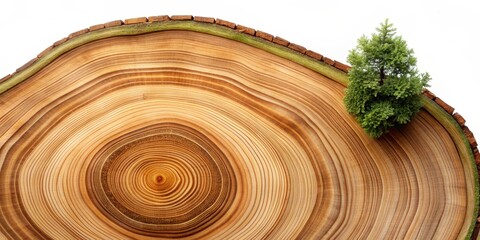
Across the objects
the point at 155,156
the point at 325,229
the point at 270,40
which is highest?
the point at 270,40

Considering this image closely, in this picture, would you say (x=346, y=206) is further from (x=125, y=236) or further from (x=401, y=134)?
(x=125, y=236)

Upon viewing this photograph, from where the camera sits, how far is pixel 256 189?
3.94 ft

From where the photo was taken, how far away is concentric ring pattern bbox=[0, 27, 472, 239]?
1.18m

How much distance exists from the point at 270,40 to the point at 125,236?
0.48 m

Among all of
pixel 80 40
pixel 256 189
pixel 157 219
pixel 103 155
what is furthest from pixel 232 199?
pixel 80 40

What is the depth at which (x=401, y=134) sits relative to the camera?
46.8 inches

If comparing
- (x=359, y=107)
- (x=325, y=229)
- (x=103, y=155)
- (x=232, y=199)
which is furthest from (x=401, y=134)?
(x=103, y=155)

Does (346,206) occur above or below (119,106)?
below

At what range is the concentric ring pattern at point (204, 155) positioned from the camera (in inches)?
46.6

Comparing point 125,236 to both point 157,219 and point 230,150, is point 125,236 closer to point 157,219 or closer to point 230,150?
point 157,219

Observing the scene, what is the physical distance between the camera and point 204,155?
Result: 121 cm

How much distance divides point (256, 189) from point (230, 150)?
9cm

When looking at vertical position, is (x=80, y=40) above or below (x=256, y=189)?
above

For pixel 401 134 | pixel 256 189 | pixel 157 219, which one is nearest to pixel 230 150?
pixel 256 189
